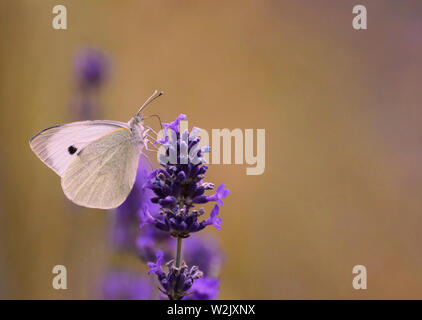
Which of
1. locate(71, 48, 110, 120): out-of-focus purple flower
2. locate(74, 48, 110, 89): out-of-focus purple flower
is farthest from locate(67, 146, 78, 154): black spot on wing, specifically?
locate(74, 48, 110, 89): out-of-focus purple flower

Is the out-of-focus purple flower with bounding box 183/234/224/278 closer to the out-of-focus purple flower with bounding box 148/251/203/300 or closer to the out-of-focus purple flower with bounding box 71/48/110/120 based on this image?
the out-of-focus purple flower with bounding box 148/251/203/300

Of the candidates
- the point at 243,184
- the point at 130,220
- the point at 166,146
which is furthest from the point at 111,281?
the point at 243,184

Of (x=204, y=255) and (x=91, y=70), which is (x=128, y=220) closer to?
(x=204, y=255)

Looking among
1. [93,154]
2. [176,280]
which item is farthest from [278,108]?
[176,280]

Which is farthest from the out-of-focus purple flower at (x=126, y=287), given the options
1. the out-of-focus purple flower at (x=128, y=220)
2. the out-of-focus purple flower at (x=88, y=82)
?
the out-of-focus purple flower at (x=88, y=82)

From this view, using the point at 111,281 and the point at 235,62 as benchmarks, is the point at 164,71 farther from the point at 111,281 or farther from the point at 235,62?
the point at 111,281

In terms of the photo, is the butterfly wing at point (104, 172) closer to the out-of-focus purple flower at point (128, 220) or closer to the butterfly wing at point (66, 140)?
the butterfly wing at point (66, 140)
